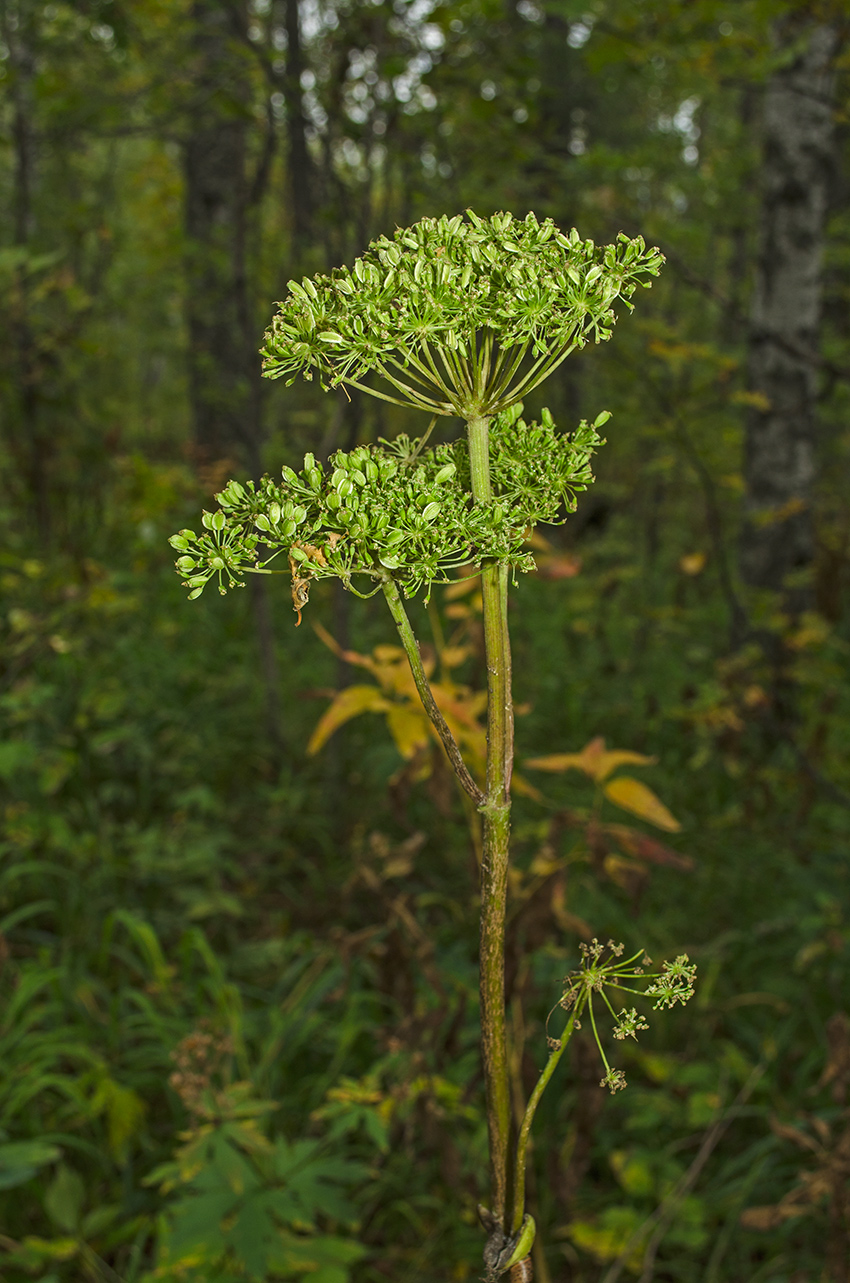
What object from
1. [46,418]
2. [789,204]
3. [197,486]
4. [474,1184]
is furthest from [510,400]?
[46,418]

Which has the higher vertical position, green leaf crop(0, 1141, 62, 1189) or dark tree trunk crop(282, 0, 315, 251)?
dark tree trunk crop(282, 0, 315, 251)

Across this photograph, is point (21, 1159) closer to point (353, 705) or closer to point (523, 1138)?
point (353, 705)

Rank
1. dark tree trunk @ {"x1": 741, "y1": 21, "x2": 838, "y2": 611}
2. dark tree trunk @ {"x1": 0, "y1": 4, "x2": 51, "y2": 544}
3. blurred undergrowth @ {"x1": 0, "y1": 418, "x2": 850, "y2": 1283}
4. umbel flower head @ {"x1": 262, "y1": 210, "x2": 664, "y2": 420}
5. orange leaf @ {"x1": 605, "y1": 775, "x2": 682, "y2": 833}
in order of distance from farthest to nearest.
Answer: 1. dark tree trunk @ {"x1": 0, "y1": 4, "x2": 51, "y2": 544}
2. dark tree trunk @ {"x1": 741, "y1": 21, "x2": 838, "y2": 611}
3. blurred undergrowth @ {"x1": 0, "y1": 418, "x2": 850, "y2": 1283}
4. orange leaf @ {"x1": 605, "y1": 775, "x2": 682, "y2": 833}
5. umbel flower head @ {"x1": 262, "y1": 210, "x2": 664, "y2": 420}

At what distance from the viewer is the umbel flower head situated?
2.27 feet

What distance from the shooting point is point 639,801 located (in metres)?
1.82

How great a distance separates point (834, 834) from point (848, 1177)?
2.04 metres

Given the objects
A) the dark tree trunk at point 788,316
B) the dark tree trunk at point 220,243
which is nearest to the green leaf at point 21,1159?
the dark tree trunk at point 220,243

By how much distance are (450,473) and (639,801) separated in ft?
4.13

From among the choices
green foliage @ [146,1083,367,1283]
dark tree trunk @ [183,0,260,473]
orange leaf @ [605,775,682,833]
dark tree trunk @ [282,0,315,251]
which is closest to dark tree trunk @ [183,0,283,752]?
dark tree trunk @ [183,0,260,473]

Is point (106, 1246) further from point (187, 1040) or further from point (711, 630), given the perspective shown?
point (711, 630)

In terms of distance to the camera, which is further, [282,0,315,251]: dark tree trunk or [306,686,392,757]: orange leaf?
[282,0,315,251]: dark tree trunk

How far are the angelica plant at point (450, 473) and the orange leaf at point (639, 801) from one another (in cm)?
107

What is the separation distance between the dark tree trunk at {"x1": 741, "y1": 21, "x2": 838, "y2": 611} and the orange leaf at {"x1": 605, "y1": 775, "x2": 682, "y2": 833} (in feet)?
9.12

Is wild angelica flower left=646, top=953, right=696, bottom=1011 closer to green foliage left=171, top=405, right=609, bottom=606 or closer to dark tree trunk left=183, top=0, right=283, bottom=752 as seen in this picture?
green foliage left=171, top=405, right=609, bottom=606
